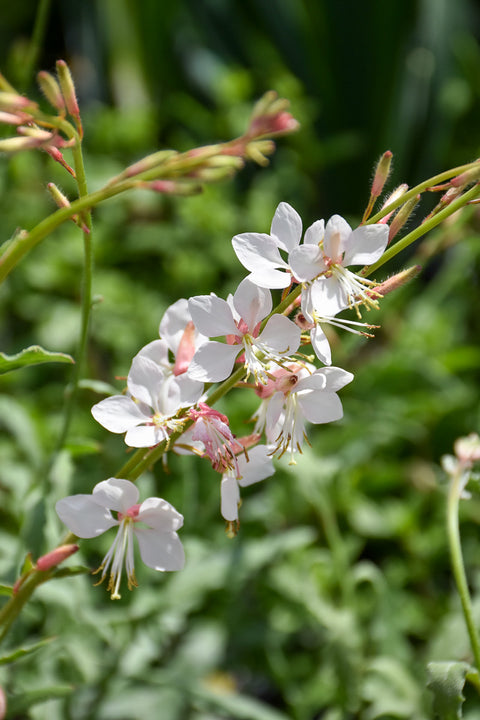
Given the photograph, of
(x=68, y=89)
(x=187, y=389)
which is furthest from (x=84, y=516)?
(x=68, y=89)

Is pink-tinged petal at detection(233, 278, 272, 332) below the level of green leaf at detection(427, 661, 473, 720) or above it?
above

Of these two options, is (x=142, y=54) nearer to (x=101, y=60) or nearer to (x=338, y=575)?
(x=101, y=60)

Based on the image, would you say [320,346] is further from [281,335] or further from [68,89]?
[68,89]

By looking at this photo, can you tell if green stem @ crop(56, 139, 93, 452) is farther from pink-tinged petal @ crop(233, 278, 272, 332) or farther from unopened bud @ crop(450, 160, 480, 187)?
unopened bud @ crop(450, 160, 480, 187)

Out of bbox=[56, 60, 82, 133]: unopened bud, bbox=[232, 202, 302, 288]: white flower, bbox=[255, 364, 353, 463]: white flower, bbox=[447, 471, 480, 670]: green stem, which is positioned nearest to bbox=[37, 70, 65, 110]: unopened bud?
bbox=[56, 60, 82, 133]: unopened bud

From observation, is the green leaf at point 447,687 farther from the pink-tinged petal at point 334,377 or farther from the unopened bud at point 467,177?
the unopened bud at point 467,177

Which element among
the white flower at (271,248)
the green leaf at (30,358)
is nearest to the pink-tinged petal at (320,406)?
the white flower at (271,248)
